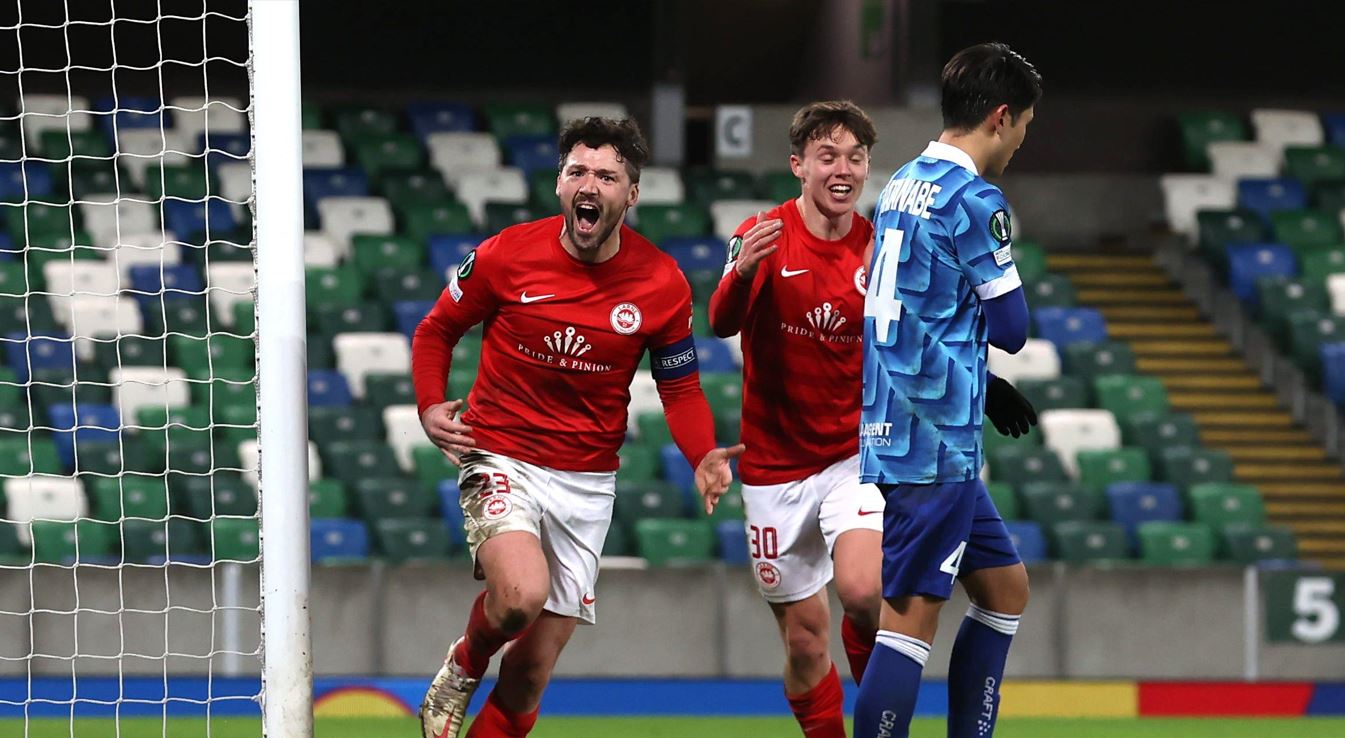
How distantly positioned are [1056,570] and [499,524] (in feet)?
14.6

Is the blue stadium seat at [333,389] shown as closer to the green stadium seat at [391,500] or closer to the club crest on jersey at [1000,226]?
the green stadium seat at [391,500]

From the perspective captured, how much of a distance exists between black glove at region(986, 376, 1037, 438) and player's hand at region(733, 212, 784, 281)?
1.99 feet

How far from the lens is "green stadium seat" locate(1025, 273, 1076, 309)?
38.4 feet

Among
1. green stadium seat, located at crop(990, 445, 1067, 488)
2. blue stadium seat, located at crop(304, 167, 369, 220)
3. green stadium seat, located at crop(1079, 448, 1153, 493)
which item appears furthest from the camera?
blue stadium seat, located at crop(304, 167, 369, 220)

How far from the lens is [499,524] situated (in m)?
4.38

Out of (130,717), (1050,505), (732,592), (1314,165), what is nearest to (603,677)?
(732,592)

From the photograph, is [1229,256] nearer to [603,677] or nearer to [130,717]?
[603,677]

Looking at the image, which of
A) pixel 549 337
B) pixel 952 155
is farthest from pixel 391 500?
pixel 952 155

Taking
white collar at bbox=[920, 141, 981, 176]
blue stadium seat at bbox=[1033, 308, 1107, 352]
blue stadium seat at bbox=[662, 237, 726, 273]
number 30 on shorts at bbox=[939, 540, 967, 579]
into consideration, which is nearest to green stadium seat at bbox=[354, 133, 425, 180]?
blue stadium seat at bbox=[662, 237, 726, 273]

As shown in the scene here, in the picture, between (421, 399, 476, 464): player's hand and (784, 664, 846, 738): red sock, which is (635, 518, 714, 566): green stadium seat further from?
(421, 399, 476, 464): player's hand

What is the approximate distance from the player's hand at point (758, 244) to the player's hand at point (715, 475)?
440mm

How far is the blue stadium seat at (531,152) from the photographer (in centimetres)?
1319

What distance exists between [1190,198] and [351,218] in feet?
20.4

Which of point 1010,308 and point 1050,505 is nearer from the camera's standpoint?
point 1010,308
